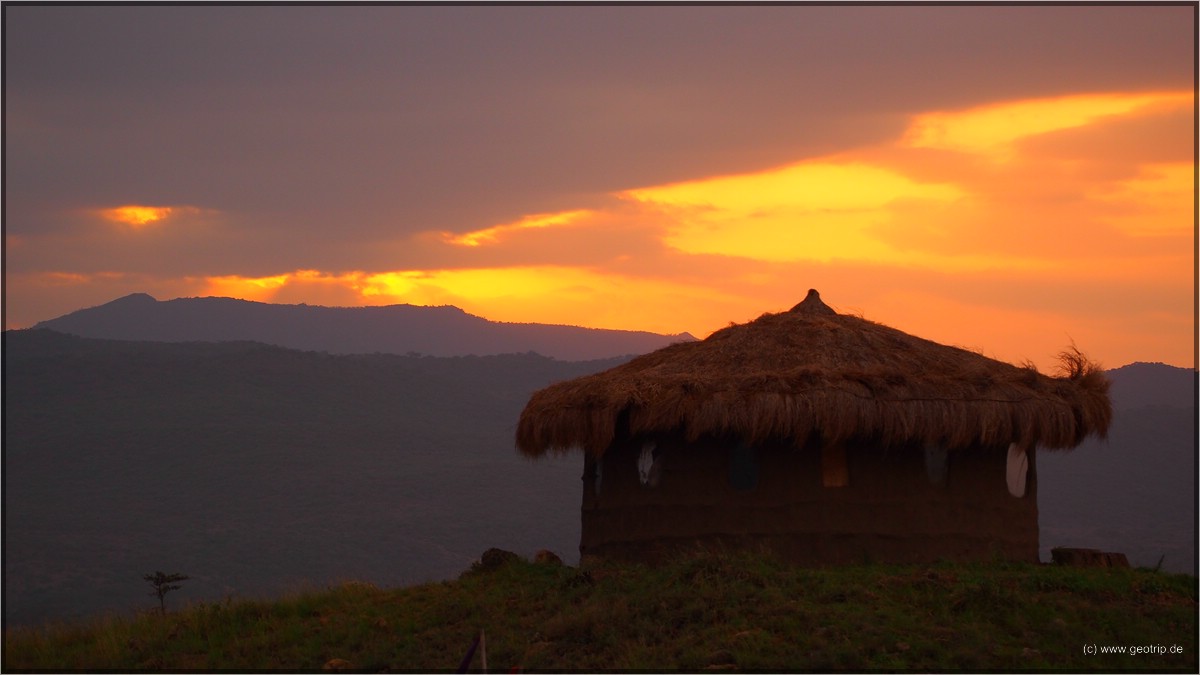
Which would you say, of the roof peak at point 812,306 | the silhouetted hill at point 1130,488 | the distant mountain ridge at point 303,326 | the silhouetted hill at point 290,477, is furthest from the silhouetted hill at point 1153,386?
the roof peak at point 812,306

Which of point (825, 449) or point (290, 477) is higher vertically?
point (825, 449)

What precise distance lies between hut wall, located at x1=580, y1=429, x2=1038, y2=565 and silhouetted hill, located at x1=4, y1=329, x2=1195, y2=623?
27.9m

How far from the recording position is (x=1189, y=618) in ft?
36.6

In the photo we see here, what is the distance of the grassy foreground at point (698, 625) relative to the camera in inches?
412

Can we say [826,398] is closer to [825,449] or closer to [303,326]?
[825,449]

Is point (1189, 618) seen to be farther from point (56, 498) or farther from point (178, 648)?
point (56, 498)

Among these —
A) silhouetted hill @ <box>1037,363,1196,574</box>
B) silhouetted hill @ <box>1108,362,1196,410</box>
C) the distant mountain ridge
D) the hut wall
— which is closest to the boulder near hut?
the hut wall

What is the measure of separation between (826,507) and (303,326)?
4850 inches

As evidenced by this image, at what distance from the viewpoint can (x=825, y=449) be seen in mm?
14062

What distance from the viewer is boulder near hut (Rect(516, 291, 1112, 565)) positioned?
13.8 m

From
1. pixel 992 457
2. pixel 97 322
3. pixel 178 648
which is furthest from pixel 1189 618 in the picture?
pixel 97 322

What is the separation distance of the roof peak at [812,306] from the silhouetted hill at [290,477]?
87.9 ft

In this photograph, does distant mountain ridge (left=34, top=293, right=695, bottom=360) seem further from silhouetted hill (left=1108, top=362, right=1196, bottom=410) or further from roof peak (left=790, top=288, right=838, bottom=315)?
roof peak (left=790, top=288, right=838, bottom=315)

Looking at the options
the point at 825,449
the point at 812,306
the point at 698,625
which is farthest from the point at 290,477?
the point at 698,625
